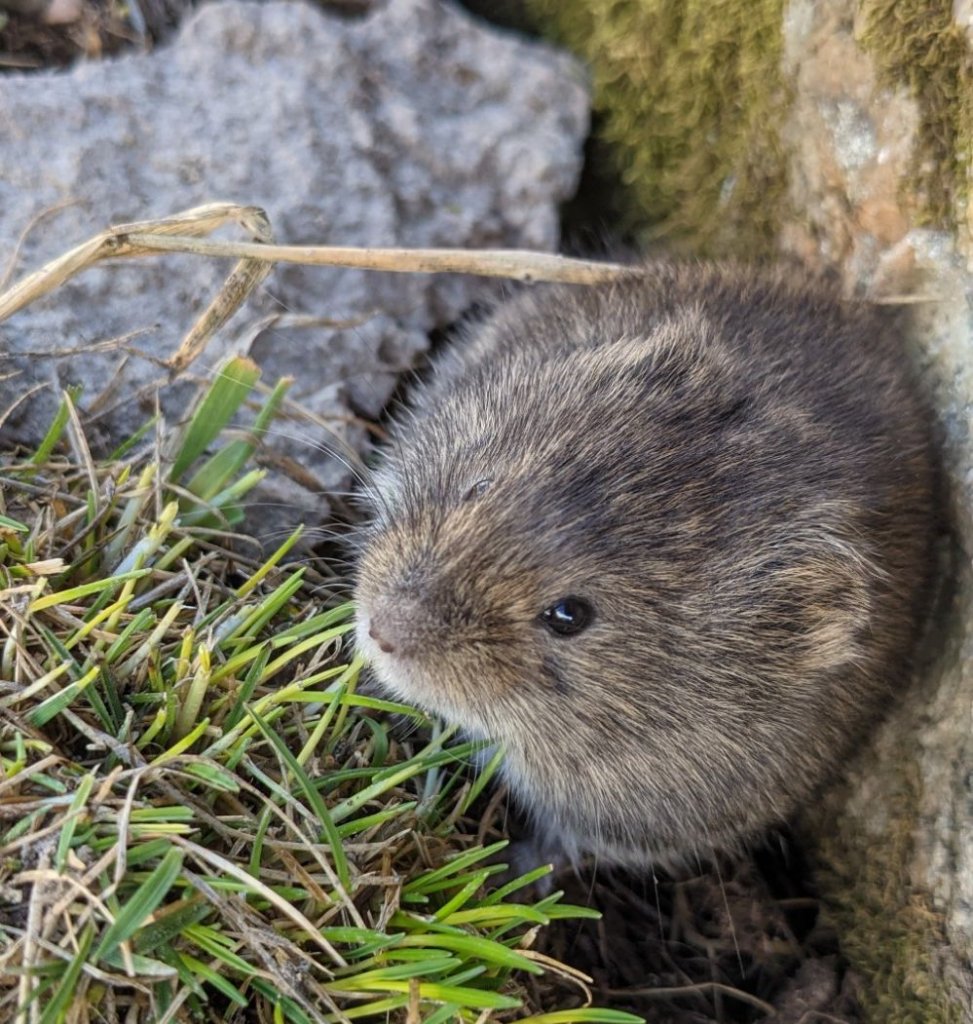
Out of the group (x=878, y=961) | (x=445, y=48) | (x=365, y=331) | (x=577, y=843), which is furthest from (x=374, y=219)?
(x=878, y=961)

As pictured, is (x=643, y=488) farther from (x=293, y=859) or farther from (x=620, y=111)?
(x=620, y=111)

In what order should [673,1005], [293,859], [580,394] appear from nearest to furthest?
[293,859], [580,394], [673,1005]

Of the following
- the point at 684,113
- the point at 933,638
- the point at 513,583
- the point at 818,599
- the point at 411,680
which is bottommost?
the point at 411,680

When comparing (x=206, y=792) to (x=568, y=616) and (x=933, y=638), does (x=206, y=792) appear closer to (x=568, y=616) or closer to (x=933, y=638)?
(x=568, y=616)

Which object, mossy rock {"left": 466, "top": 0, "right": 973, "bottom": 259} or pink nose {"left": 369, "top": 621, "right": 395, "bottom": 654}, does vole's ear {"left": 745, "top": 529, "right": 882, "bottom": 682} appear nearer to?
pink nose {"left": 369, "top": 621, "right": 395, "bottom": 654}

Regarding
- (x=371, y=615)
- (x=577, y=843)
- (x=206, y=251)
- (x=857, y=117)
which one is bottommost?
(x=577, y=843)

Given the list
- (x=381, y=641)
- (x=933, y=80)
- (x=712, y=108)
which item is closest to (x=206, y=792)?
(x=381, y=641)

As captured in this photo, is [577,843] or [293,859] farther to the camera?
[577,843]

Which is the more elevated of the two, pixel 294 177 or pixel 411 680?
pixel 294 177
